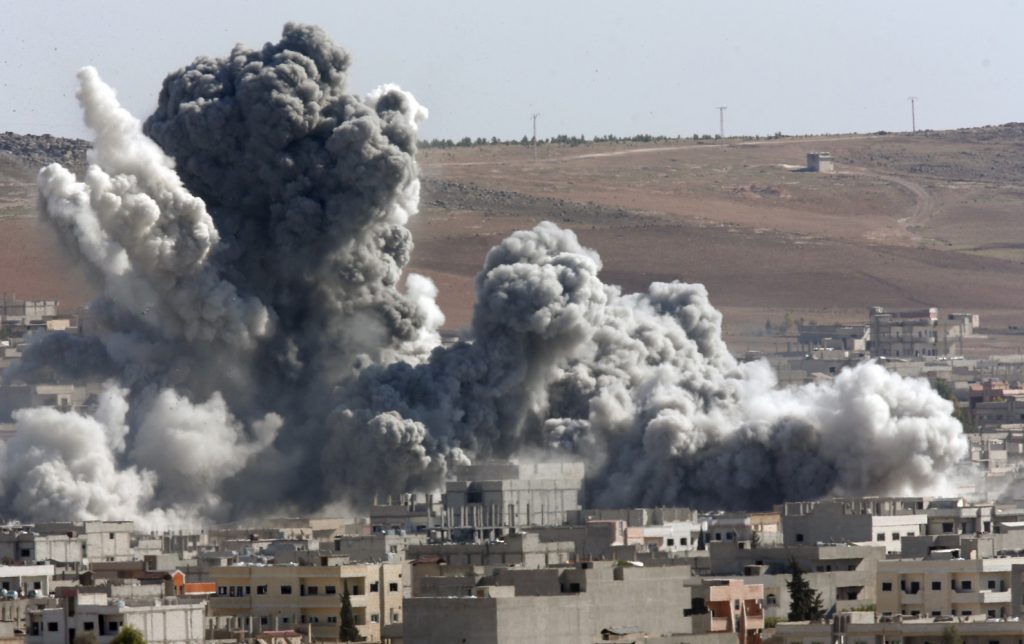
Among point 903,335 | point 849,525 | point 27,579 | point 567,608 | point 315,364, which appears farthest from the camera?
point 903,335

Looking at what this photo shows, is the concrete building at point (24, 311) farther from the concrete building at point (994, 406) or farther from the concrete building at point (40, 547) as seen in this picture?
the concrete building at point (40, 547)

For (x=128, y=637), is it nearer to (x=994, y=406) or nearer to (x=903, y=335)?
(x=994, y=406)

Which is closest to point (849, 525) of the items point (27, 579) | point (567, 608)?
point (27, 579)

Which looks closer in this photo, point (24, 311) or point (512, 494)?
point (512, 494)

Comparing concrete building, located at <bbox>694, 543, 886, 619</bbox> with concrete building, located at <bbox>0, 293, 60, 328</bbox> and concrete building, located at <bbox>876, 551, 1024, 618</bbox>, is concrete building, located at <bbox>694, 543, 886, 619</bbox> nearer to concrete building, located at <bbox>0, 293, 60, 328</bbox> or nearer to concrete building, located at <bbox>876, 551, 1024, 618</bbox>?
concrete building, located at <bbox>876, 551, 1024, 618</bbox>

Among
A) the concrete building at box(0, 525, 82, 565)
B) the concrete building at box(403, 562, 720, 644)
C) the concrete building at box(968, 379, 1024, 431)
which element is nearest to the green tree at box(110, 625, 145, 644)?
the concrete building at box(403, 562, 720, 644)

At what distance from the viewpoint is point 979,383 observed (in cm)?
16250

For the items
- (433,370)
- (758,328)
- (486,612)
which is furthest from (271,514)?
(758,328)

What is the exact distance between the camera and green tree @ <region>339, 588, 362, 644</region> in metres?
60.2

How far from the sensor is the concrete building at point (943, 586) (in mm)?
63938

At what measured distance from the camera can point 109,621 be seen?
53.9m

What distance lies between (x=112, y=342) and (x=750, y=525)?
26.2m

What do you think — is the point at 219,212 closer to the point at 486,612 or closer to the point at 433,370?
the point at 433,370

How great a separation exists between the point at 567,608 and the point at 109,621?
714cm
